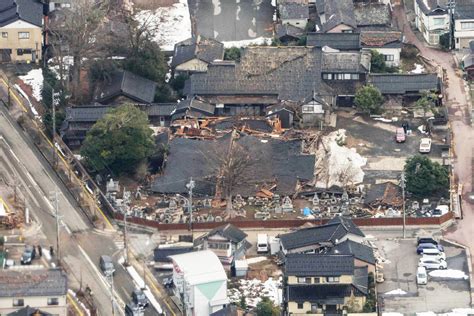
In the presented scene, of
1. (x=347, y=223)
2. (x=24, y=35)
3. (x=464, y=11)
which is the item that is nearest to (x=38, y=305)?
(x=347, y=223)

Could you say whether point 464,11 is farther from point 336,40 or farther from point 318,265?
point 318,265

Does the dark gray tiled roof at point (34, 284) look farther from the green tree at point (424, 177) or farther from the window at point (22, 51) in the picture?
the window at point (22, 51)

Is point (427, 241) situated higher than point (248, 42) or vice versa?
point (248, 42)

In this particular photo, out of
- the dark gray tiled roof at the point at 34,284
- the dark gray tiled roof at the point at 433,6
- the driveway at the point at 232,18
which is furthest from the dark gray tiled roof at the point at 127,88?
the dark gray tiled roof at the point at 34,284

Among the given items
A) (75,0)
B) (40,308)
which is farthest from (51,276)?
(75,0)

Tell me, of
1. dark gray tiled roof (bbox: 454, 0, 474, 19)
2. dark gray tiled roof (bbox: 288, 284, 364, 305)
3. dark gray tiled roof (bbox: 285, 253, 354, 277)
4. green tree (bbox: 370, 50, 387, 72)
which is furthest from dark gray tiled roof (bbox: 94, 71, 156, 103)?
dark gray tiled roof (bbox: 288, 284, 364, 305)

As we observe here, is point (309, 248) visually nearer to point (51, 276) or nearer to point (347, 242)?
point (347, 242)
